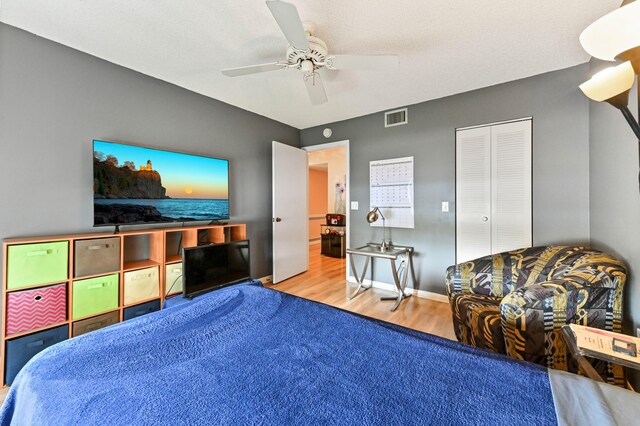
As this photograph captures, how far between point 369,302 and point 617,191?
2.42 meters

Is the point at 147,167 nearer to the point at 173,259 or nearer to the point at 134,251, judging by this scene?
the point at 134,251

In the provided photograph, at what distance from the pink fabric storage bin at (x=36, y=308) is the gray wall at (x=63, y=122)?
50 cm

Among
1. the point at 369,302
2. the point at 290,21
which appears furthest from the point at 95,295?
the point at 369,302

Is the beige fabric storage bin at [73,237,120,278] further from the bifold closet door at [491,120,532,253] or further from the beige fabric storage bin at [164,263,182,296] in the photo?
the bifold closet door at [491,120,532,253]

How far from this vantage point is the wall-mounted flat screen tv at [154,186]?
2.30 m

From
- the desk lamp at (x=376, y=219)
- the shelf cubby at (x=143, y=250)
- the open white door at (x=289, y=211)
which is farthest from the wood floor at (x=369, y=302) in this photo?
the shelf cubby at (x=143, y=250)

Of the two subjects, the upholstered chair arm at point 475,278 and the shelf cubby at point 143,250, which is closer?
the upholstered chair arm at point 475,278

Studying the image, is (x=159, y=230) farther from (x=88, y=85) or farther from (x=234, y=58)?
(x=234, y=58)

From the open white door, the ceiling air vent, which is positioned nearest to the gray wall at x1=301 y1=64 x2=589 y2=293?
the ceiling air vent

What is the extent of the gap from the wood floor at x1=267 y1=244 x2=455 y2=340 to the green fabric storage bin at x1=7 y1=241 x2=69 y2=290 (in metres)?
2.32

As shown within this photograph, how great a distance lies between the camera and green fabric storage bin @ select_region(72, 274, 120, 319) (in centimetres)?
202

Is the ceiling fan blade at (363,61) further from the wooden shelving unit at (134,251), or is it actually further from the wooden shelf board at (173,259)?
the wooden shelf board at (173,259)

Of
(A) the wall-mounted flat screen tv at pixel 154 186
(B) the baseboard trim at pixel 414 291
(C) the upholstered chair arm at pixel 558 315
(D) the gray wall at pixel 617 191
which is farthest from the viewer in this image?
(B) the baseboard trim at pixel 414 291

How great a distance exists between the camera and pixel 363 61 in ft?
6.37
